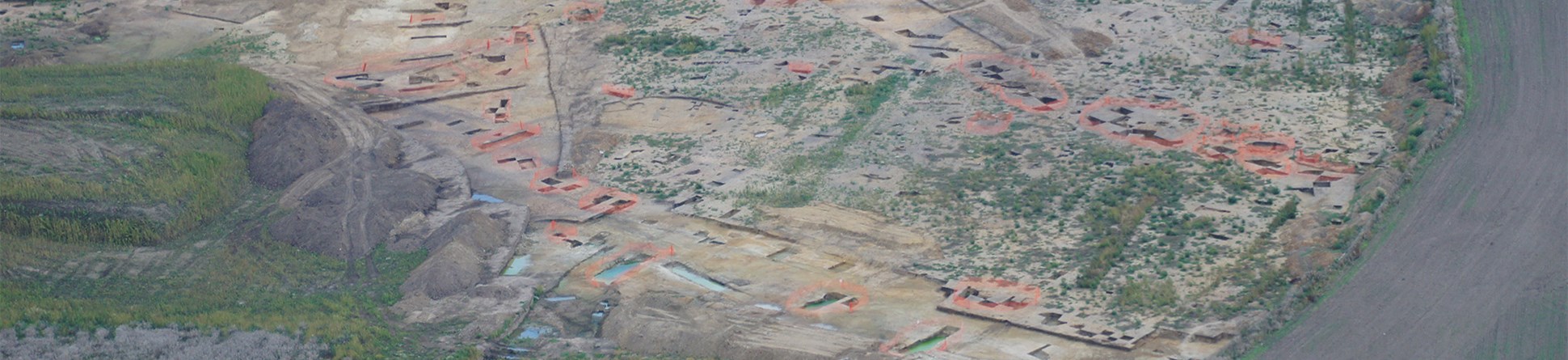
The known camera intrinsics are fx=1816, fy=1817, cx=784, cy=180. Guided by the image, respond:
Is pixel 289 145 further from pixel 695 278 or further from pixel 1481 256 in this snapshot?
pixel 1481 256

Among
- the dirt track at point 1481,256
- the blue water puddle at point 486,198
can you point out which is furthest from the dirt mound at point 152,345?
the dirt track at point 1481,256

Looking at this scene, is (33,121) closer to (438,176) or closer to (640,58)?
(438,176)

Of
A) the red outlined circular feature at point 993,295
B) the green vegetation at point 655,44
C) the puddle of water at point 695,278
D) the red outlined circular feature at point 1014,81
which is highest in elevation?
the red outlined circular feature at point 1014,81

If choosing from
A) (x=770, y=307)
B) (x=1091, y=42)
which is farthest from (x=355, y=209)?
(x=1091, y=42)

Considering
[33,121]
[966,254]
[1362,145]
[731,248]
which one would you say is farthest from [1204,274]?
[33,121]

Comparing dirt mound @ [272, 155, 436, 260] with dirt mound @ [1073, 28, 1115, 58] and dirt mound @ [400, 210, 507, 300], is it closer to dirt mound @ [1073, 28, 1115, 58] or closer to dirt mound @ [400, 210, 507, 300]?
dirt mound @ [400, 210, 507, 300]

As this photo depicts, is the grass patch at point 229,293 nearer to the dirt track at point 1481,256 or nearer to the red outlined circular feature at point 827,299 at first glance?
the red outlined circular feature at point 827,299
